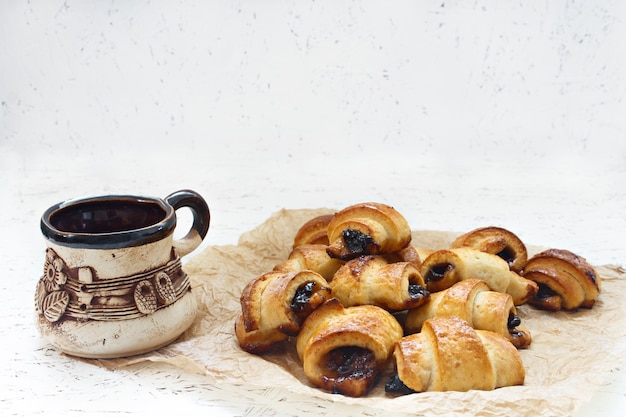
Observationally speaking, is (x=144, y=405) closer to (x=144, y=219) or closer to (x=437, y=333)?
(x=144, y=219)

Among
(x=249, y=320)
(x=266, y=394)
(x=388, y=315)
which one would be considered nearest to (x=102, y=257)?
(x=249, y=320)

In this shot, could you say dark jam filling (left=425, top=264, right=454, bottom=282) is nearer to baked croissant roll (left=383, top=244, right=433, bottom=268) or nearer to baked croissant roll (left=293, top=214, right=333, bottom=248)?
baked croissant roll (left=383, top=244, right=433, bottom=268)

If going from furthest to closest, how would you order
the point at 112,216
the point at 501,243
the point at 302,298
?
1. the point at 501,243
2. the point at 112,216
3. the point at 302,298

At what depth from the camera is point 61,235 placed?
5.38 feet

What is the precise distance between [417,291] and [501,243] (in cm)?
43

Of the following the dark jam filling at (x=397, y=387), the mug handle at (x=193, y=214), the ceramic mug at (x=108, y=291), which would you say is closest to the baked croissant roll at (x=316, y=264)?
the mug handle at (x=193, y=214)

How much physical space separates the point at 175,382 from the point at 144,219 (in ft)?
1.45

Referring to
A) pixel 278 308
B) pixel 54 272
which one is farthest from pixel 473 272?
pixel 54 272

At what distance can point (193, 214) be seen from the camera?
77.7 inches

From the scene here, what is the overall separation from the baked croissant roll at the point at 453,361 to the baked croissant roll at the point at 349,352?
0.14 feet

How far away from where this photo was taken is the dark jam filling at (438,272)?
193cm

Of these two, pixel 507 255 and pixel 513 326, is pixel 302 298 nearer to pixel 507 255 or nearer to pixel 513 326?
pixel 513 326

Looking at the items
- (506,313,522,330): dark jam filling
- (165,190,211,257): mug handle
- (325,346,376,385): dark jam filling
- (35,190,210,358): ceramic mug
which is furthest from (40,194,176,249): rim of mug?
(506,313,522,330): dark jam filling

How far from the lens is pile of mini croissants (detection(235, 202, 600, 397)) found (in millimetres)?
1570
